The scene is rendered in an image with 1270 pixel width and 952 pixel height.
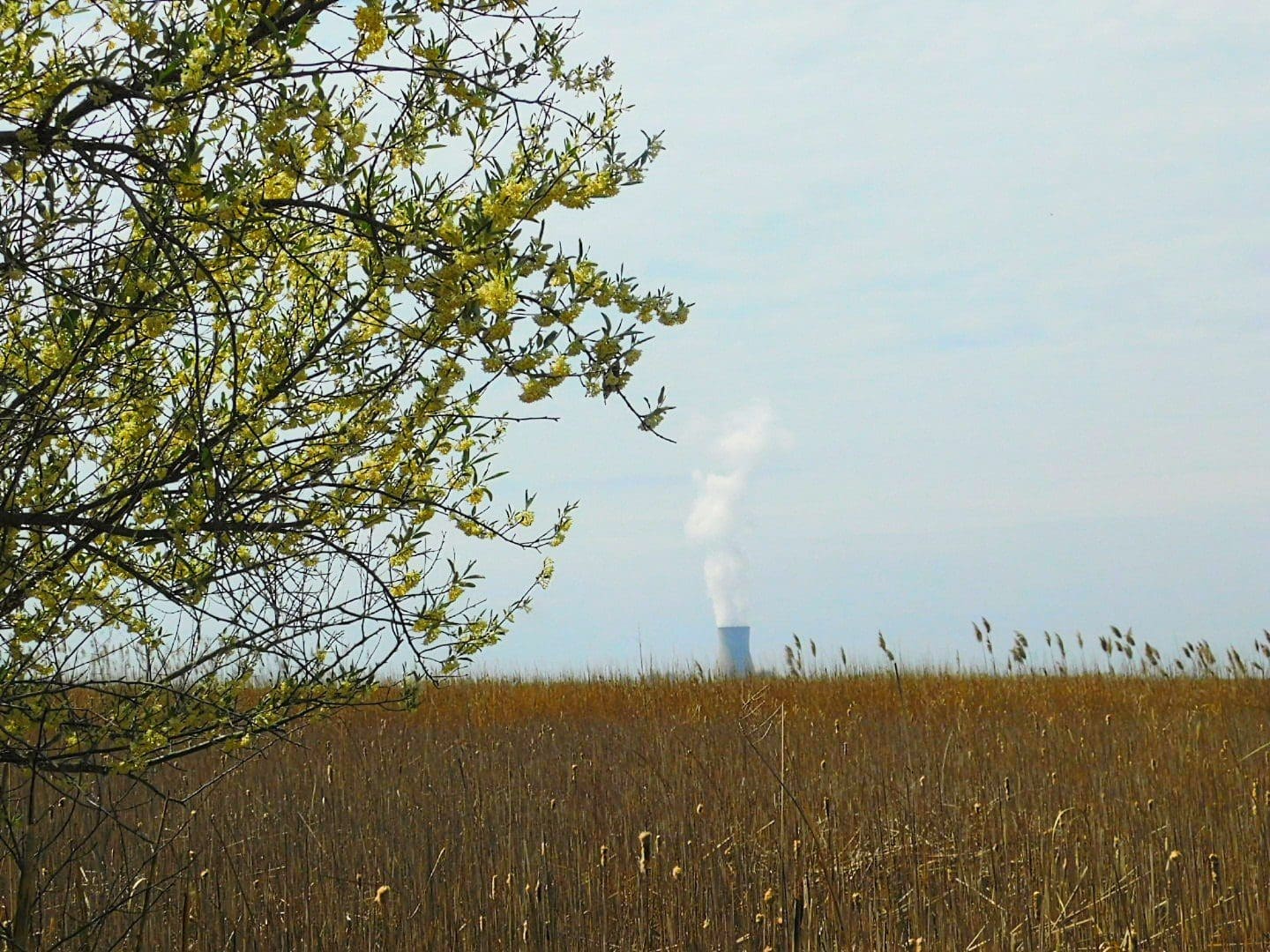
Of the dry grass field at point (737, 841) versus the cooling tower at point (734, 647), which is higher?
the cooling tower at point (734, 647)

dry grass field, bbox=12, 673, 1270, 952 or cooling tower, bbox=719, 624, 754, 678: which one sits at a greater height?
cooling tower, bbox=719, 624, 754, 678

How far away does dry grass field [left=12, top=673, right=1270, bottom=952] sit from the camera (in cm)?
414

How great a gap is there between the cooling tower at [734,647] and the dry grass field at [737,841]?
7.24m

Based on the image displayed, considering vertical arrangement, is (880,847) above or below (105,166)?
below

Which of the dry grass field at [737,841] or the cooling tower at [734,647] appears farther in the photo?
the cooling tower at [734,647]

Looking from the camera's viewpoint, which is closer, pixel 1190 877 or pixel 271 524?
pixel 271 524

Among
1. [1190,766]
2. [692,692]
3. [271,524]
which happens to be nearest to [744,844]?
[271,524]

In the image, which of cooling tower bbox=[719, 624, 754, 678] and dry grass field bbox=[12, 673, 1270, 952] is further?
cooling tower bbox=[719, 624, 754, 678]

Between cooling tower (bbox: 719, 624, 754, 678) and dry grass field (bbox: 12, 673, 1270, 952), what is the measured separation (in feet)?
23.7

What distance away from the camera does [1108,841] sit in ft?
17.1

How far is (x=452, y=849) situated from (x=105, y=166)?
373 centimetres

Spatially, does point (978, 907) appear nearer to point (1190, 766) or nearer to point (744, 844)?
point (744, 844)

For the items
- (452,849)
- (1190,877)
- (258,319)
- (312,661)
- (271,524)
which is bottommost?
(1190,877)

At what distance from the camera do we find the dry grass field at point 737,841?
13.6 feet
